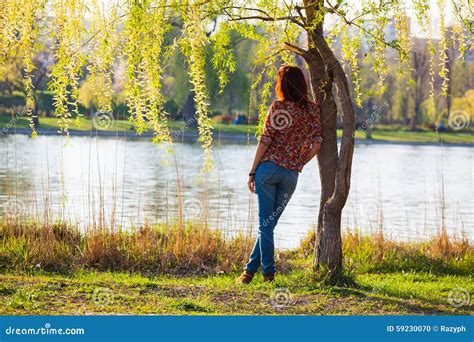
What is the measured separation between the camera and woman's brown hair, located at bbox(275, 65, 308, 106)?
6215 mm

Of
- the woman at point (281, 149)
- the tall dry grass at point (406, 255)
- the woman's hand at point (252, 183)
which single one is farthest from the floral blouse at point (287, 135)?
the tall dry grass at point (406, 255)

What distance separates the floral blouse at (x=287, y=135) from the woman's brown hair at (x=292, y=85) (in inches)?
2.2

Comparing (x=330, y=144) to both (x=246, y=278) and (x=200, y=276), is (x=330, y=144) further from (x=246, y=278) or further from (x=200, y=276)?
(x=200, y=276)

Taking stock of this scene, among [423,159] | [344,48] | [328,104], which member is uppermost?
[344,48]

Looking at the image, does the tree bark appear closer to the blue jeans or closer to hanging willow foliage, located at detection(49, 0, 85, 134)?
the blue jeans

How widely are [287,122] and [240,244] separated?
7.70 feet

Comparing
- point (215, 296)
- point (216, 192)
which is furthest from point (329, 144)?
point (216, 192)

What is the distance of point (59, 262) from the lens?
746 cm

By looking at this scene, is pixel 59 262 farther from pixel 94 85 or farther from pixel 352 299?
pixel 352 299

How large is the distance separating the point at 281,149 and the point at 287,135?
0.13 meters

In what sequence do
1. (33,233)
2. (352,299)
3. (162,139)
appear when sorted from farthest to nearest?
(33,233) < (162,139) < (352,299)

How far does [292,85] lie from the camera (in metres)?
6.25
